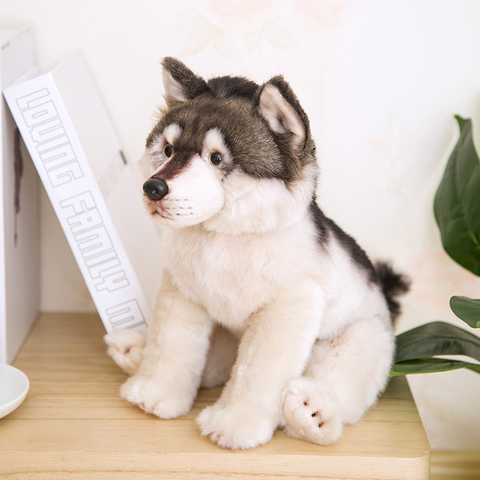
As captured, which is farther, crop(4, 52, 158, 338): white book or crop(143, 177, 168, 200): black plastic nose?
crop(4, 52, 158, 338): white book

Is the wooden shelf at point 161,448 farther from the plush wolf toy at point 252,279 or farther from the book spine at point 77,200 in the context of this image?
the book spine at point 77,200

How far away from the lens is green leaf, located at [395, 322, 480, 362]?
2.63 feet

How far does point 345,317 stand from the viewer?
746mm

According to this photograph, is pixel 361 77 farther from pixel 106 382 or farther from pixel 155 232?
pixel 106 382

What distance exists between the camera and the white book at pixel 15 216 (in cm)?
82

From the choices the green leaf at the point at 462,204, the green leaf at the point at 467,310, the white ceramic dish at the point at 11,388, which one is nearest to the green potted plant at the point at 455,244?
the green leaf at the point at 462,204

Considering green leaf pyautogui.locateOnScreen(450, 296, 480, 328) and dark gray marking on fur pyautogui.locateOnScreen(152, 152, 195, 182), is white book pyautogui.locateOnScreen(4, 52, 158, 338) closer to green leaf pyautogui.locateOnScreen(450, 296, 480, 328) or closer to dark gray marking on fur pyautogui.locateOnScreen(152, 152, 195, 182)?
dark gray marking on fur pyautogui.locateOnScreen(152, 152, 195, 182)

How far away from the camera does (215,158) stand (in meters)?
0.61

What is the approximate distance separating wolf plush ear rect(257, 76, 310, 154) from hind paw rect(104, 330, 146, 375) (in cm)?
37

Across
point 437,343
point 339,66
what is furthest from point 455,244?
point 339,66

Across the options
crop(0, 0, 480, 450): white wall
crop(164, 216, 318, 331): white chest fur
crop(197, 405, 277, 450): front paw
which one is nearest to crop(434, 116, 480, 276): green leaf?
crop(0, 0, 480, 450): white wall

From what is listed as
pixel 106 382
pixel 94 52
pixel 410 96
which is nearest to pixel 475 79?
pixel 410 96

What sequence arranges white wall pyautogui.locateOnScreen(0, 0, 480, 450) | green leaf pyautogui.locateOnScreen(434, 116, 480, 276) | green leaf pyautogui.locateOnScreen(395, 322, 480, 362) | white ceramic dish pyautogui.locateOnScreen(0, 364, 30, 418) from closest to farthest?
white ceramic dish pyautogui.locateOnScreen(0, 364, 30, 418) < green leaf pyautogui.locateOnScreen(395, 322, 480, 362) < green leaf pyautogui.locateOnScreen(434, 116, 480, 276) < white wall pyautogui.locateOnScreen(0, 0, 480, 450)

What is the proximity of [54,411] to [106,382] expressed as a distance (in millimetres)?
102
